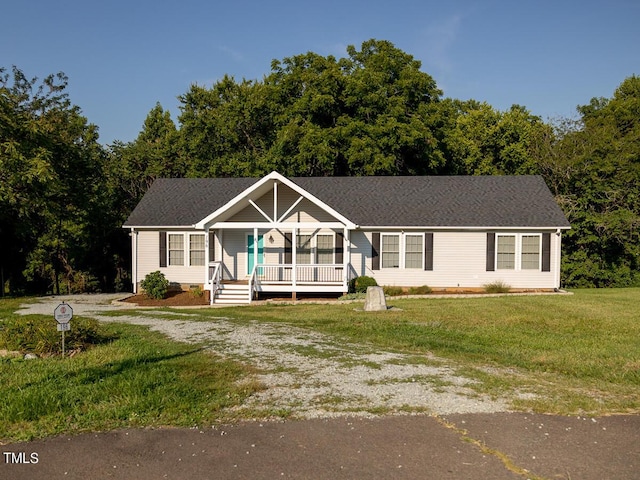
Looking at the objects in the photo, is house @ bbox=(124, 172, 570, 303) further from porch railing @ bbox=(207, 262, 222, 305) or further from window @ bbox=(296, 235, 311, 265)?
porch railing @ bbox=(207, 262, 222, 305)

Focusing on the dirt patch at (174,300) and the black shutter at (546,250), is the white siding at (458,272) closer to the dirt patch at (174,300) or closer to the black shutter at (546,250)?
the black shutter at (546,250)

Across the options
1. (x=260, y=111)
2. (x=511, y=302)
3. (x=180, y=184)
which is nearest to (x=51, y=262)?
(x=180, y=184)

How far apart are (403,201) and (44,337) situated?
53.6ft

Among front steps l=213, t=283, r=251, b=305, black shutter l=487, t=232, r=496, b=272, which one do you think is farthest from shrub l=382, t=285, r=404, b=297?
front steps l=213, t=283, r=251, b=305

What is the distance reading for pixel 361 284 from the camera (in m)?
21.2

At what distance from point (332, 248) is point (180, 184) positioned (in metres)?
8.61

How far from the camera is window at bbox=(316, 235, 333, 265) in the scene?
22219mm

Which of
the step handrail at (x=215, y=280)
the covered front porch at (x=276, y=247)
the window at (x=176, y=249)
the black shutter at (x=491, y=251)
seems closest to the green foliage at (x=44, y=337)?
the step handrail at (x=215, y=280)

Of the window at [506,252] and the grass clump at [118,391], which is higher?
the window at [506,252]

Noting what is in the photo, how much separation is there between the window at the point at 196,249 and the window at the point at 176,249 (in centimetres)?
37

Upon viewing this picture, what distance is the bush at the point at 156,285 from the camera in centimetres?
2139

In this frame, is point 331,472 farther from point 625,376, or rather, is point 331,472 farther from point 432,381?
point 625,376

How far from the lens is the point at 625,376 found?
8.95 metres

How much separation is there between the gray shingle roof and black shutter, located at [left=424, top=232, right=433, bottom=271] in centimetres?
51
